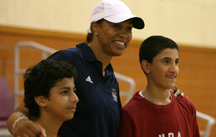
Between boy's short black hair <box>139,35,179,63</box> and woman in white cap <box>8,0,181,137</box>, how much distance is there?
0.19 m

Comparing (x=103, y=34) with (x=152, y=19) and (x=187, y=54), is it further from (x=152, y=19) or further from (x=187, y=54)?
(x=187, y=54)

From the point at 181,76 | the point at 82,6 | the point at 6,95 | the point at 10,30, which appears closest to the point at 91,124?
the point at 6,95

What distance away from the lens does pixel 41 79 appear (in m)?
1.40

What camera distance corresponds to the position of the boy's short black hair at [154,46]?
6.42 ft

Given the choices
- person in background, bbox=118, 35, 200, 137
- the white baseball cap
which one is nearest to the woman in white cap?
the white baseball cap

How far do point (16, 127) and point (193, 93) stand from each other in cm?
457

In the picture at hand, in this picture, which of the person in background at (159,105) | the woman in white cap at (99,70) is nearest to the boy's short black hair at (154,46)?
the person in background at (159,105)

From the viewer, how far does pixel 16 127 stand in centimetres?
134

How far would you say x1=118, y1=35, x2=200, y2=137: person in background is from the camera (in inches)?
71.7

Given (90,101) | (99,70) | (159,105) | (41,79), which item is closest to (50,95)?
(41,79)

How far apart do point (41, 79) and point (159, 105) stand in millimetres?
842

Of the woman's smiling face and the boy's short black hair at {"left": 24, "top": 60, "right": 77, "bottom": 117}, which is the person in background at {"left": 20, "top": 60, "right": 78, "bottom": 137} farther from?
the woman's smiling face

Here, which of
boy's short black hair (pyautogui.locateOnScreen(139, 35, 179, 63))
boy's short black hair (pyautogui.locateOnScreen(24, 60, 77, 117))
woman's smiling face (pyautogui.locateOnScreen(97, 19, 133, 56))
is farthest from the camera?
boy's short black hair (pyautogui.locateOnScreen(139, 35, 179, 63))

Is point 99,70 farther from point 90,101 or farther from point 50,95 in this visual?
point 50,95
